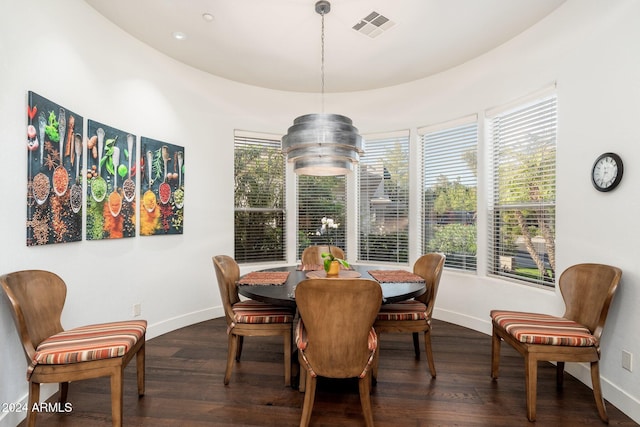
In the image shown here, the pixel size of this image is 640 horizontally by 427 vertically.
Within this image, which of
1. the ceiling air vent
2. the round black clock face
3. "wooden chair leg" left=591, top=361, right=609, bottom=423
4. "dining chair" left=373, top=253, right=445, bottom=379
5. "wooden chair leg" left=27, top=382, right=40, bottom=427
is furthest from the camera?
the ceiling air vent


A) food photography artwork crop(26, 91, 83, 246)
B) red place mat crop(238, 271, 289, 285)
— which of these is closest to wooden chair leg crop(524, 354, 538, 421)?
red place mat crop(238, 271, 289, 285)

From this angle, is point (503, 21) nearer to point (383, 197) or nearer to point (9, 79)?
point (383, 197)

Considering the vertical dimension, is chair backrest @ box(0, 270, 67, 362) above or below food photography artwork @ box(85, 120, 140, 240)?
below

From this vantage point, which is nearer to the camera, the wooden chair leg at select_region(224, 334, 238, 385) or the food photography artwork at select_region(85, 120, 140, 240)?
the wooden chair leg at select_region(224, 334, 238, 385)

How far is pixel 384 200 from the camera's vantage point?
4.68 m

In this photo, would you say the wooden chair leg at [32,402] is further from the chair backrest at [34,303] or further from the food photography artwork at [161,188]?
the food photography artwork at [161,188]

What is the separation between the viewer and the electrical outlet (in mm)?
2201

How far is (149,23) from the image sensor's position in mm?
3102

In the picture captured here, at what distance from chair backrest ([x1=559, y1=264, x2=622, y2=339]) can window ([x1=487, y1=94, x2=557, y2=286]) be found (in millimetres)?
592

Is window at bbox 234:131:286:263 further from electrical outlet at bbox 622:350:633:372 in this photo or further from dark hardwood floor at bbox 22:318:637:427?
electrical outlet at bbox 622:350:633:372

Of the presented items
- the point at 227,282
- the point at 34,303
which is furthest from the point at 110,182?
the point at 227,282

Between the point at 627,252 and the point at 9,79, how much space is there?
4.23 m

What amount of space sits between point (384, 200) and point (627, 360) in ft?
9.73

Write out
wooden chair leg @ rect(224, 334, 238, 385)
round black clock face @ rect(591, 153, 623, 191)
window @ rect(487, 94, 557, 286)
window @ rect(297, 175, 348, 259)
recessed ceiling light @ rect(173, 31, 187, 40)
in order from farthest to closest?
1. window @ rect(297, 175, 348, 259)
2. recessed ceiling light @ rect(173, 31, 187, 40)
3. window @ rect(487, 94, 557, 286)
4. wooden chair leg @ rect(224, 334, 238, 385)
5. round black clock face @ rect(591, 153, 623, 191)
